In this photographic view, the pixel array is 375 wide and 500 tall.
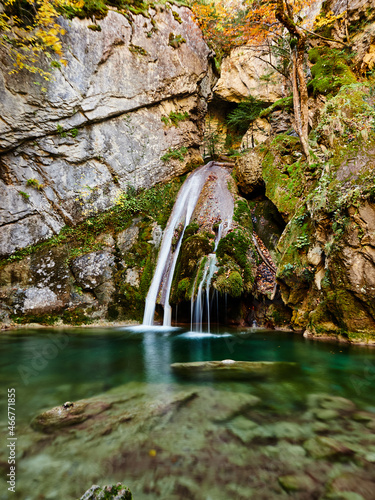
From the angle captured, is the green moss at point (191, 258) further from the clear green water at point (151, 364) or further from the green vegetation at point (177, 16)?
the green vegetation at point (177, 16)

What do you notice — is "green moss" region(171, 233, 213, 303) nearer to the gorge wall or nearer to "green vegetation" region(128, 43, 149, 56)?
the gorge wall

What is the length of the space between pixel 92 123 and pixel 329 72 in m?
8.77

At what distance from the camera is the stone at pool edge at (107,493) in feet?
Result: 4.66

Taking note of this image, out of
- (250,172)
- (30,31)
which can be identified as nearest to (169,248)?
(250,172)

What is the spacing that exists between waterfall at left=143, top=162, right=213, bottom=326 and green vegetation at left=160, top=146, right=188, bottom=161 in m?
1.13

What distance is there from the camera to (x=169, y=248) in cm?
948

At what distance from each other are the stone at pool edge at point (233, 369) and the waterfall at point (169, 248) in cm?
412

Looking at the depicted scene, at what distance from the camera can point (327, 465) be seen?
77.5 inches

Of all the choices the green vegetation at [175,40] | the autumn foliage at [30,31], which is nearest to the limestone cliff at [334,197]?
the green vegetation at [175,40]

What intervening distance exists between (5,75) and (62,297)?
7579 millimetres

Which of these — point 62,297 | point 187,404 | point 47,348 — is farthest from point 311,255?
point 62,297

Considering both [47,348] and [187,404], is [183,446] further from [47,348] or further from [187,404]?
[47,348]

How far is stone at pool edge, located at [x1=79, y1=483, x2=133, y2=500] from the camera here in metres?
1.42

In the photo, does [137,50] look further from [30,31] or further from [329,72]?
[329,72]
